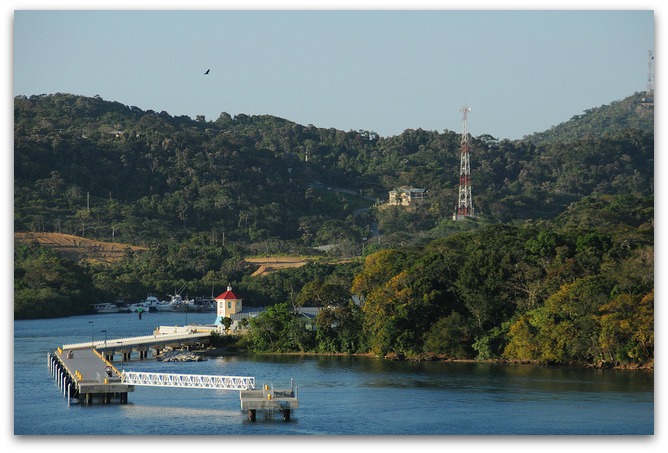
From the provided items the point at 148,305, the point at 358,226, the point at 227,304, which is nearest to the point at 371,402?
the point at 227,304

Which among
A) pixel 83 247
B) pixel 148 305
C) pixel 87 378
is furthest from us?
pixel 83 247

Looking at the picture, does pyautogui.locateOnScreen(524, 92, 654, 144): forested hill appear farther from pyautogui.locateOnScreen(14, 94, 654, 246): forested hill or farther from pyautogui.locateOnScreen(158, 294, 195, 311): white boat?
pyautogui.locateOnScreen(158, 294, 195, 311): white boat

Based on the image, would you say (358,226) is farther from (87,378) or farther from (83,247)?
(87,378)

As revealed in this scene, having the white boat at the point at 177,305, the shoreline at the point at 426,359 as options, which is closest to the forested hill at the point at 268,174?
the white boat at the point at 177,305

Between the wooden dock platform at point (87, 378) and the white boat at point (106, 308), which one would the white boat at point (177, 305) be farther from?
the wooden dock platform at point (87, 378)

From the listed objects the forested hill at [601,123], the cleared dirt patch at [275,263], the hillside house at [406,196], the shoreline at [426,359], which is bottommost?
the shoreline at [426,359]

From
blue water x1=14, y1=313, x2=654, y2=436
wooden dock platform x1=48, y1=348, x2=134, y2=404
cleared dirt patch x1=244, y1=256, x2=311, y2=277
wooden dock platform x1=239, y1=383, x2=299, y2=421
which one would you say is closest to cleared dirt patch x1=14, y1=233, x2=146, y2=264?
cleared dirt patch x1=244, y1=256, x2=311, y2=277
